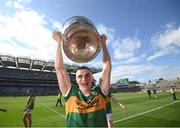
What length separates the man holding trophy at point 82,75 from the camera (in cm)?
263

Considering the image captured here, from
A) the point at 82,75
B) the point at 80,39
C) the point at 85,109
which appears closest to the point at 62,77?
the point at 82,75

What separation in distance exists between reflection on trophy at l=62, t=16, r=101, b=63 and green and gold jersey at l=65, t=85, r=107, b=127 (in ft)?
2.09

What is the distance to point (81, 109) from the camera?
3123mm

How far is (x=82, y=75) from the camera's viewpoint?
3184mm

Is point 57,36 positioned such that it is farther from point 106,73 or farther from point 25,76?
point 25,76

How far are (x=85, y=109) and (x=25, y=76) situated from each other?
7939cm

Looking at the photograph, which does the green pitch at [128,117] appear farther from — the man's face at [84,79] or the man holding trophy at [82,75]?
the man's face at [84,79]

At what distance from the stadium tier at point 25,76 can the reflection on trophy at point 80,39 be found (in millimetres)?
65666

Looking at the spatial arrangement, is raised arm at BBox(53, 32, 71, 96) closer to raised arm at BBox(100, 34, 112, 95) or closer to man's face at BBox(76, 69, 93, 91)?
man's face at BBox(76, 69, 93, 91)

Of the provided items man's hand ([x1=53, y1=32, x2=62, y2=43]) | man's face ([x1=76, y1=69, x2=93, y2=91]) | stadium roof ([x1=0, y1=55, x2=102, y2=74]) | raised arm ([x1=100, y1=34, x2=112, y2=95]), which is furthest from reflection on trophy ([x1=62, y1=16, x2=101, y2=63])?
stadium roof ([x1=0, y1=55, x2=102, y2=74])

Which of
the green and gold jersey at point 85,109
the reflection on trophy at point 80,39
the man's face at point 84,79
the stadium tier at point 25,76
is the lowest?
the green and gold jersey at point 85,109

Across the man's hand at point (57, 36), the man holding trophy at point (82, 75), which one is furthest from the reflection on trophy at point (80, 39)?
the man's hand at point (57, 36)

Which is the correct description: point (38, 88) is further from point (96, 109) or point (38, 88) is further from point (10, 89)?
point (96, 109)

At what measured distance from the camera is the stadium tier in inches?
2832
